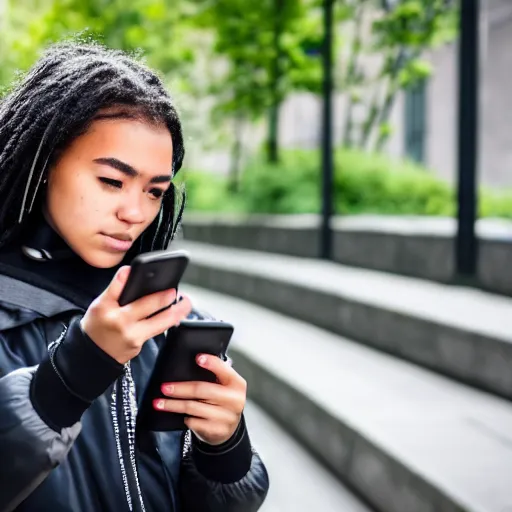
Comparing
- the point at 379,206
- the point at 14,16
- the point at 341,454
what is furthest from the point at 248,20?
the point at 14,16

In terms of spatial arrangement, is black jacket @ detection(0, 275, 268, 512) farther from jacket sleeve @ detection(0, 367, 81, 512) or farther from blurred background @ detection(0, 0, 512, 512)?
blurred background @ detection(0, 0, 512, 512)

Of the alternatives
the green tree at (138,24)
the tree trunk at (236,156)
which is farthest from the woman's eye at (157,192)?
the tree trunk at (236,156)

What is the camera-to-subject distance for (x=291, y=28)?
27.4ft

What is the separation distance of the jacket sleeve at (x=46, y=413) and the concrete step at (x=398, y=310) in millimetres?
2383

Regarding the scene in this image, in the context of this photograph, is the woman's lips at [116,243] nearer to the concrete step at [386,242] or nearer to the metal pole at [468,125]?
the concrete step at [386,242]

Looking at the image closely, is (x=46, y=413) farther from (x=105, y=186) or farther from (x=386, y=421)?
(x=386, y=421)

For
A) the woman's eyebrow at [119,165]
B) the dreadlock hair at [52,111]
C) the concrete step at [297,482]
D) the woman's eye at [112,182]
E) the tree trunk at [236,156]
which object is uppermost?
the tree trunk at [236,156]

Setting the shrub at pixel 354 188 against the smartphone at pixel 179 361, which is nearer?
the smartphone at pixel 179 361

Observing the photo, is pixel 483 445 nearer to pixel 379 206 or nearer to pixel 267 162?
pixel 379 206

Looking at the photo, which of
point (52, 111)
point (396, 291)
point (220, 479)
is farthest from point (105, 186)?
point (396, 291)

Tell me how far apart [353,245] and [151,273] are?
16.2 feet

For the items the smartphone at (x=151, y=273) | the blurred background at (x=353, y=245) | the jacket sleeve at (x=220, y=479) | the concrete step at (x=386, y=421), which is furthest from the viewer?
the blurred background at (x=353, y=245)

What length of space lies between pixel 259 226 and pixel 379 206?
1.59 m

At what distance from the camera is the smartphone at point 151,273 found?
81cm
